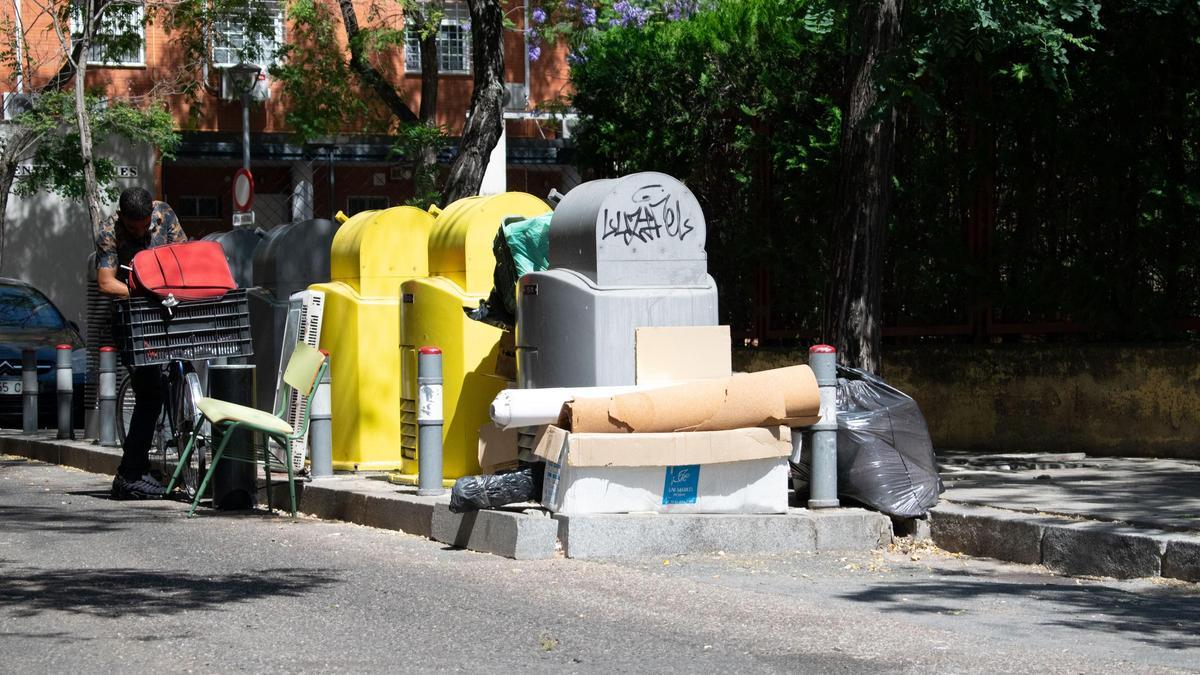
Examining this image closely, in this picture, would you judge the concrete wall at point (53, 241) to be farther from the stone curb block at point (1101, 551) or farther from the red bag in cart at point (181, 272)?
the stone curb block at point (1101, 551)

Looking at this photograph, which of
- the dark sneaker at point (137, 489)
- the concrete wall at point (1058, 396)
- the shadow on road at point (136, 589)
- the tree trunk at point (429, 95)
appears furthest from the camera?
the tree trunk at point (429, 95)

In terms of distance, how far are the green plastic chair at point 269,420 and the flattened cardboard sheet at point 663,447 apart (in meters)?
2.11

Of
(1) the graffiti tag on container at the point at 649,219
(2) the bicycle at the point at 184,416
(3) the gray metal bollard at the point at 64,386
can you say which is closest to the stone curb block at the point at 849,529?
(1) the graffiti tag on container at the point at 649,219

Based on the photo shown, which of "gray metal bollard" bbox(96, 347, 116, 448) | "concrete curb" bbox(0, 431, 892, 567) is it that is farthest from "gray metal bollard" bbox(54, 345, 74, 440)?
"concrete curb" bbox(0, 431, 892, 567)

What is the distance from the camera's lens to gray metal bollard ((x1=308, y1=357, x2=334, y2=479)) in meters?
10.8

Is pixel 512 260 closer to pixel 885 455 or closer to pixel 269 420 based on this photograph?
pixel 269 420

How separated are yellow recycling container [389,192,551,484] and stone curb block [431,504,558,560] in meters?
1.44

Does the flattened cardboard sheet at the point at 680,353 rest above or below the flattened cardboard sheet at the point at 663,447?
above

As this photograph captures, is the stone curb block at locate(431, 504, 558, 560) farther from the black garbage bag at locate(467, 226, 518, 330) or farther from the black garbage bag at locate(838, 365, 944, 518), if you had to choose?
the black garbage bag at locate(838, 365, 944, 518)

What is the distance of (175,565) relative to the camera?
8133 millimetres

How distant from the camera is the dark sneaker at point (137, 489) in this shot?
11258 mm

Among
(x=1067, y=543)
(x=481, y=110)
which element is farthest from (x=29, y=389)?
(x=1067, y=543)

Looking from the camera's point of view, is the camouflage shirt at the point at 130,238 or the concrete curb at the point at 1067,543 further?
the camouflage shirt at the point at 130,238

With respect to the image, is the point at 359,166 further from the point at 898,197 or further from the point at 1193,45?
the point at 1193,45
